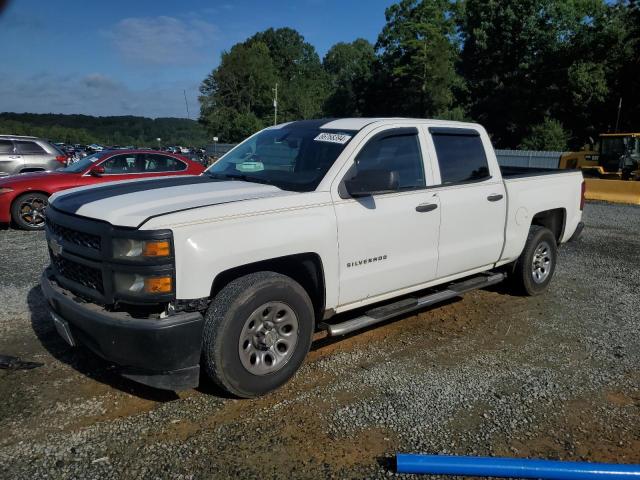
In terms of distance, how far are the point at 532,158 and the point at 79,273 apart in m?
30.0

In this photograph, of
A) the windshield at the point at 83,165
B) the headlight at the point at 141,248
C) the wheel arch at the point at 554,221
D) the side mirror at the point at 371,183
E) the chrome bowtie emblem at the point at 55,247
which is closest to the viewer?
the headlight at the point at 141,248

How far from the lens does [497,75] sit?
1977 inches

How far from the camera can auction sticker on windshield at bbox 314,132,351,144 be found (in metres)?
4.14

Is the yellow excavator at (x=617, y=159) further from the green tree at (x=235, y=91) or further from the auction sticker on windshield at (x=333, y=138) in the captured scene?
the green tree at (x=235, y=91)

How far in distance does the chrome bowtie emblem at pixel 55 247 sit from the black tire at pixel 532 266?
14.6ft

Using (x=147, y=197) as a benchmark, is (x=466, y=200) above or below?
below

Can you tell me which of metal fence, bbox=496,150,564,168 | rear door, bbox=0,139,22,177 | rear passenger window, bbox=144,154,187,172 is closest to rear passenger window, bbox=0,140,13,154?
rear door, bbox=0,139,22,177

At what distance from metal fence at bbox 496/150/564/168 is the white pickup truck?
82.0 ft

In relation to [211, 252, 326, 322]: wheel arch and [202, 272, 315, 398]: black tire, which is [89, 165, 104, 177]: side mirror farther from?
[202, 272, 315, 398]: black tire

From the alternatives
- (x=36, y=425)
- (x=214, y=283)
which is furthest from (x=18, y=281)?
(x=214, y=283)

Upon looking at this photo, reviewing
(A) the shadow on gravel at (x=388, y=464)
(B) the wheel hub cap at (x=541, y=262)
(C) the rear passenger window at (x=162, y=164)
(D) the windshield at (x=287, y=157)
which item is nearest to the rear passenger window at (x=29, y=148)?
(C) the rear passenger window at (x=162, y=164)

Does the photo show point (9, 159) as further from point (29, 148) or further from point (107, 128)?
point (107, 128)

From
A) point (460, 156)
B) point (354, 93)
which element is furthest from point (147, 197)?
point (354, 93)

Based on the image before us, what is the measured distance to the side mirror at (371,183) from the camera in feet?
12.4
